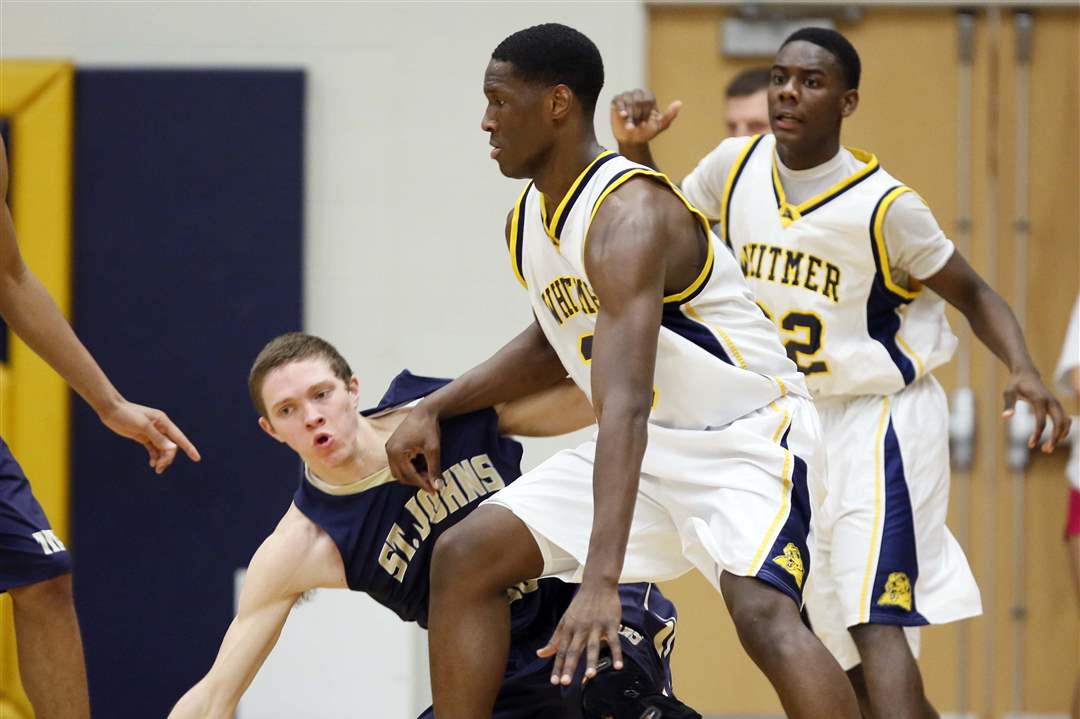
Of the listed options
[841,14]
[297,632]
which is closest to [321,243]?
[297,632]

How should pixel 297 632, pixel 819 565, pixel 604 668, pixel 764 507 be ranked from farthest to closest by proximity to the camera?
pixel 297 632 < pixel 819 565 < pixel 604 668 < pixel 764 507

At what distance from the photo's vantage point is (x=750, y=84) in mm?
4973

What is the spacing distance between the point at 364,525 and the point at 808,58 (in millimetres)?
1641

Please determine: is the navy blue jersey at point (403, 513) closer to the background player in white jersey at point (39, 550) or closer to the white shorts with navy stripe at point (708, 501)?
the white shorts with navy stripe at point (708, 501)

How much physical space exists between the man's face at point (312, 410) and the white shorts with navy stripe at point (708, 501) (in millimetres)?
517

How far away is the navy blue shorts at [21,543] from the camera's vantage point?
3.54 m

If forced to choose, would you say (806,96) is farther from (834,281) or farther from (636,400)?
(636,400)

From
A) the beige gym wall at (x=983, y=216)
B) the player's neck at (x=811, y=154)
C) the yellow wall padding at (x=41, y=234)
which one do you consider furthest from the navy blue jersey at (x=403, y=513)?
the beige gym wall at (x=983, y=216)

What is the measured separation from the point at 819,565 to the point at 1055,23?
289 cm

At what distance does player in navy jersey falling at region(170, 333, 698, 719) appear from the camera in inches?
139

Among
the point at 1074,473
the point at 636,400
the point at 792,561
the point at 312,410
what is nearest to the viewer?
the point at 636,400

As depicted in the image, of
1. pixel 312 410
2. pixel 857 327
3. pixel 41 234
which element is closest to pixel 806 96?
pixel 857 327

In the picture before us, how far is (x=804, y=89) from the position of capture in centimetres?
392

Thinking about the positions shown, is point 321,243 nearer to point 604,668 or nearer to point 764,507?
point 604,668
